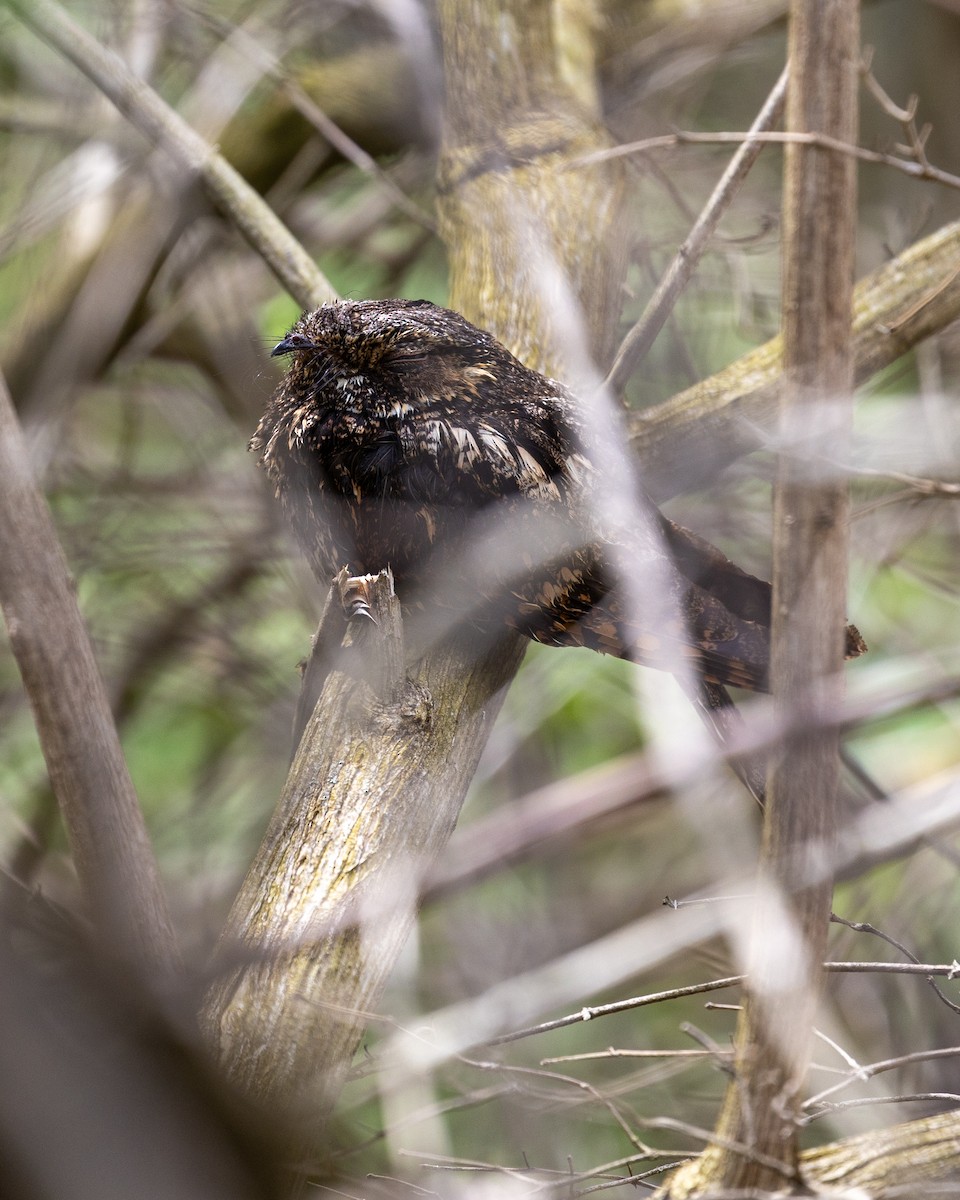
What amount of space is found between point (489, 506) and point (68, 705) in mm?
1025

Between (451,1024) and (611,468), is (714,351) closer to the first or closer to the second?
(611,468)

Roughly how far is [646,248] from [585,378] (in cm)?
92

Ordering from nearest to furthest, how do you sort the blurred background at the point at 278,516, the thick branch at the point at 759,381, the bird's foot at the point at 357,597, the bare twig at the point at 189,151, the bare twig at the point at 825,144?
the bare twig at the point at 825,144 < the bird's foot at the point at 357,597 < the thick branch at the point at 759,381 < the bare twig at the point at 189,151 < the blurred background at the point at 278,516

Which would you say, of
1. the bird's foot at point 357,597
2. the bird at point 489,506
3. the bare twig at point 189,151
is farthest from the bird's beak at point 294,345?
the bird's foot at point 357,597

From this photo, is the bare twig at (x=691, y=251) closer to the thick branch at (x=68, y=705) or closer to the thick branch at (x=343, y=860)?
the thick branch at (x=343, y=860)

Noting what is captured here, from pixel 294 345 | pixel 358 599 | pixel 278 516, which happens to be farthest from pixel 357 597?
pixel 278 516

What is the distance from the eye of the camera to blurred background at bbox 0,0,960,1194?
3.33m

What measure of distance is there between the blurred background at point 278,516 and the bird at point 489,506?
31.2 inches

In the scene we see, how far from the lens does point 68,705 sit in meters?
1.32

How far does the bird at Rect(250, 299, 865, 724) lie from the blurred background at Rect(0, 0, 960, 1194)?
0.79m

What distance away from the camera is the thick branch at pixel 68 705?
1.30 meters

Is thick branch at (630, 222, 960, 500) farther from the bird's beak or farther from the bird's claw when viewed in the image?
the bird's claw

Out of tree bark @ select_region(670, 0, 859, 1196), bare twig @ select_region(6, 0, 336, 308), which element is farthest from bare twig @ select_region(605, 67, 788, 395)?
tree bark @ select_region(670, 0, 859, 1196)

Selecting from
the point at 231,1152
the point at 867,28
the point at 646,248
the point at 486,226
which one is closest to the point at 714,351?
the point at 646,248
